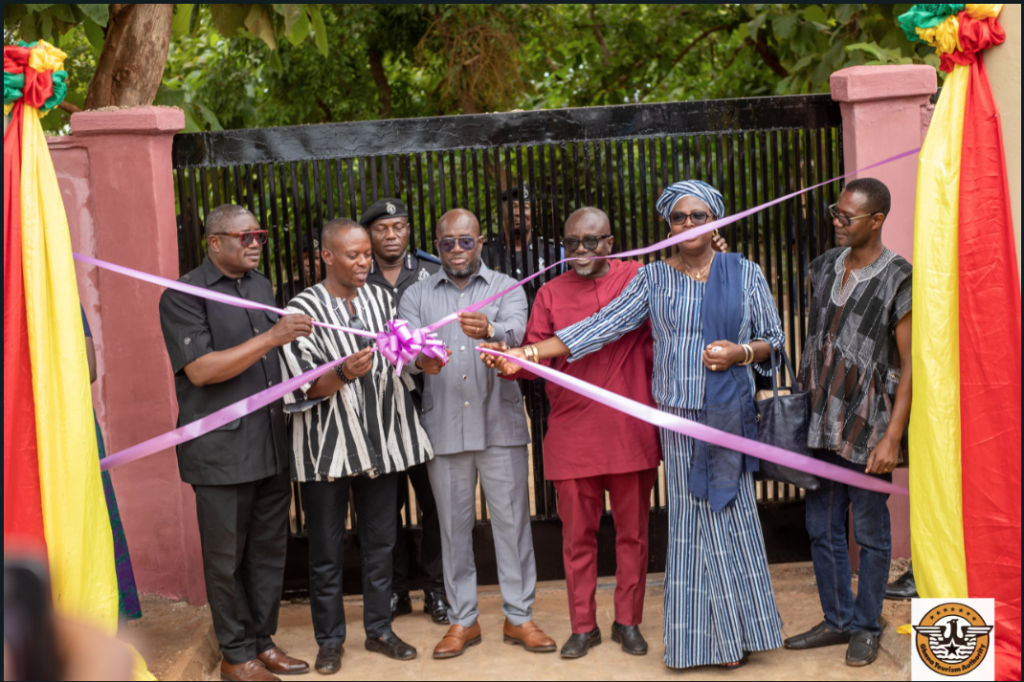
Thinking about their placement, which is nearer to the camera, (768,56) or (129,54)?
(129,54)

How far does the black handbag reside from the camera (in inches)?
162

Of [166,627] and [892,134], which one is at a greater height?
[892,134]

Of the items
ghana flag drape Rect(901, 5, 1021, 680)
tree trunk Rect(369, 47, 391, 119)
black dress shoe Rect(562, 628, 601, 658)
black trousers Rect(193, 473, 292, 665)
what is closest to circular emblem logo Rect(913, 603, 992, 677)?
ghana flag drape Rect(901, 5, 1021, 680)

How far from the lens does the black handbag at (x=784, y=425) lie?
411cm

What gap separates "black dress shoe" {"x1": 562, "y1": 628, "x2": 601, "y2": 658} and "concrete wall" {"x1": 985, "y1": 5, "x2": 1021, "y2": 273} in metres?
2.40

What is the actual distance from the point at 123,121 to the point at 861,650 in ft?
14.2

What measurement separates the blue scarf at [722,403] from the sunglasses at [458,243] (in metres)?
1.08

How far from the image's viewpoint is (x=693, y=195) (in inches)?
161

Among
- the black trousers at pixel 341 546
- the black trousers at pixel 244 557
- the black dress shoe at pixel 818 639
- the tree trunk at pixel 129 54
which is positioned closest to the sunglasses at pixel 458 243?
the black trousers at pixel 341 546

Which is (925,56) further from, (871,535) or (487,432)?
(487,432)

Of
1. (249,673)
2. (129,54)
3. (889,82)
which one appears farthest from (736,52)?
(249,673)

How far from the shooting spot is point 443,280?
14.7 ft

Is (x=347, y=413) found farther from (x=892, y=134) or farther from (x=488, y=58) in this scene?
(x=488, y=58)

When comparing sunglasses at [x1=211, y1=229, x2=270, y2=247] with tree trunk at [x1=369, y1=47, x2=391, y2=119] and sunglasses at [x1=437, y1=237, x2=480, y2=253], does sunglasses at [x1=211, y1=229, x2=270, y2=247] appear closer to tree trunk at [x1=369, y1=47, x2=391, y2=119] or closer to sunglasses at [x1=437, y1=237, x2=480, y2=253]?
sunglasses at [x1=437, y1=237, x2=480, y2=253]
